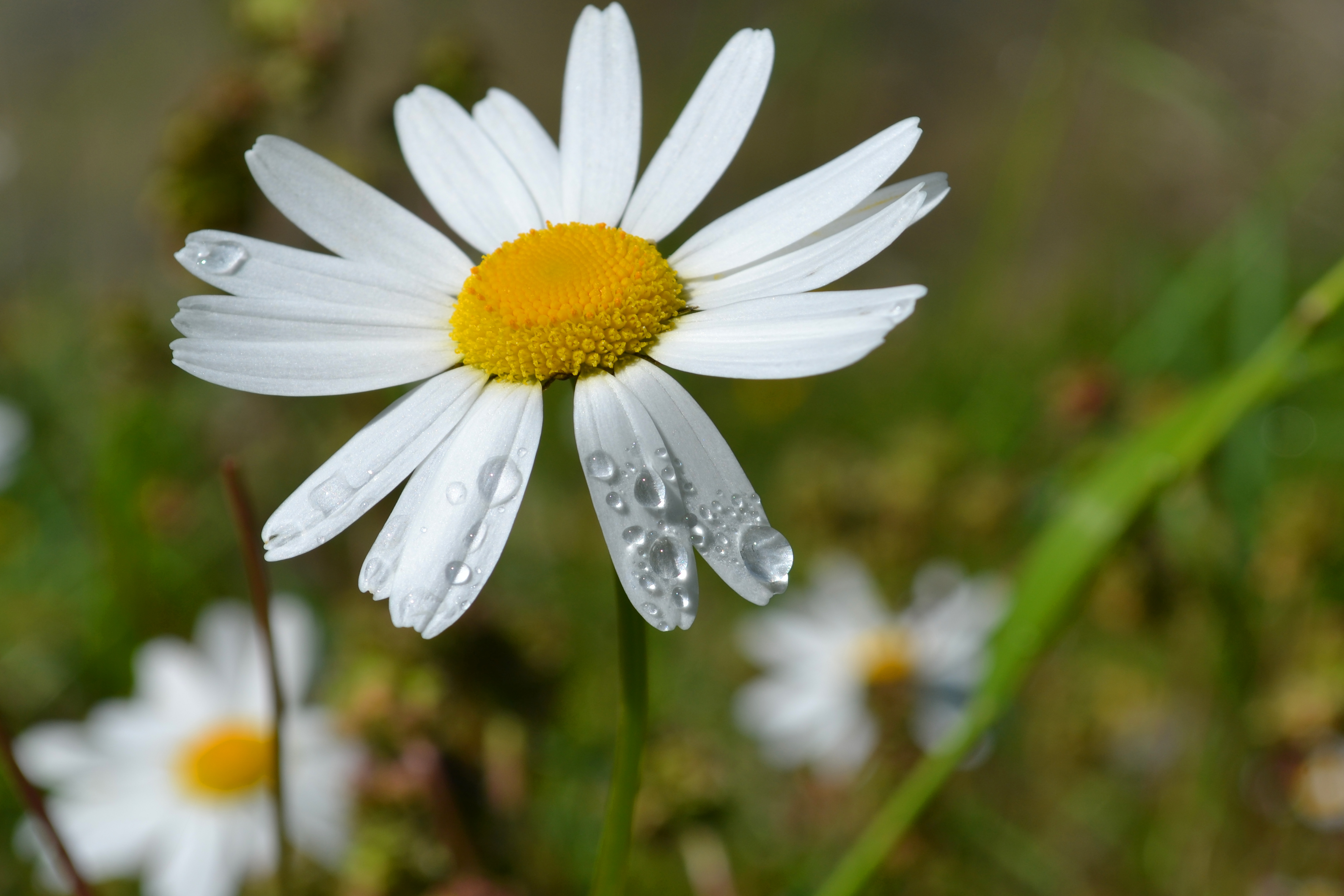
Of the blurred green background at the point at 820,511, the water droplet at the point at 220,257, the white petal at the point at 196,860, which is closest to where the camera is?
the water droplet at the point at 220,257

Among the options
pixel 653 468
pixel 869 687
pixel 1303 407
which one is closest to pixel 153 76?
pixel 869 687

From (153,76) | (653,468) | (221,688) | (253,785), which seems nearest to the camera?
(653,468)

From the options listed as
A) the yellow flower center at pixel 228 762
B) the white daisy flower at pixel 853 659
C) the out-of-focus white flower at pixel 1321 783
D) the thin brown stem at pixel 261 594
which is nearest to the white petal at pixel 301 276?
the thin brown stem at pixel 261 594

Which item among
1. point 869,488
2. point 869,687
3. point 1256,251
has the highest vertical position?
point 1256,251

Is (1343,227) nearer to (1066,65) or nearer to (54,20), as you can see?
(1066,65)

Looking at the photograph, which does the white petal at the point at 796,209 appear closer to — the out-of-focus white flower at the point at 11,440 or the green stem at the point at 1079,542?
the green stem at the point at 1079,542

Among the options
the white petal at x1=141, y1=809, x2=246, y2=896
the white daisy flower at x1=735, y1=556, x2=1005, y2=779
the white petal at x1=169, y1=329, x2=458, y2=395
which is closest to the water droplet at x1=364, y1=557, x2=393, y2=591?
the white petal at x1=169, y1=329, x2=458, y2=395

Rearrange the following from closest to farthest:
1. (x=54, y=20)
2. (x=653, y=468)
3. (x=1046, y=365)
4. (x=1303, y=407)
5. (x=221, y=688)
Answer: (x=653, y=468) < (x=221, y=688) < (x=1303, y=407) < (x=1046, y=365) < (x=54, y=20)

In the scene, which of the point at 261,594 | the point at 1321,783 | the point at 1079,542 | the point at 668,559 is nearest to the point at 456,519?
the point at 668,559
